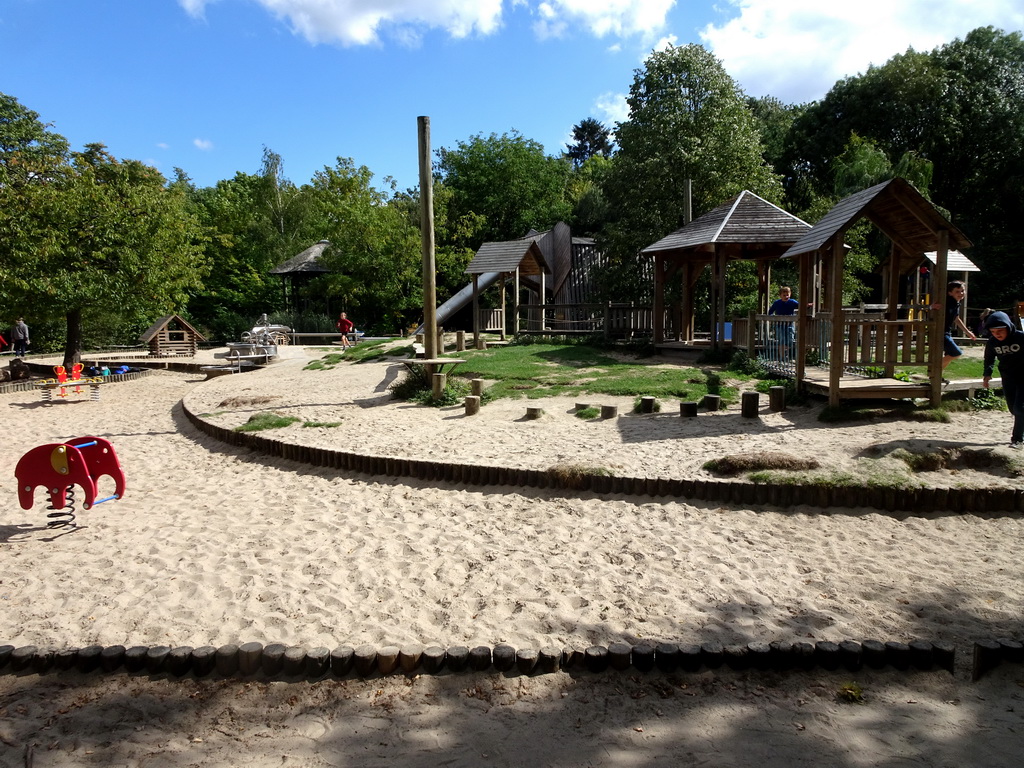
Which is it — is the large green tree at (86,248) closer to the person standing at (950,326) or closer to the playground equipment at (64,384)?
the playground equipment at (64,384)

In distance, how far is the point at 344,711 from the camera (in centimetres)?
359

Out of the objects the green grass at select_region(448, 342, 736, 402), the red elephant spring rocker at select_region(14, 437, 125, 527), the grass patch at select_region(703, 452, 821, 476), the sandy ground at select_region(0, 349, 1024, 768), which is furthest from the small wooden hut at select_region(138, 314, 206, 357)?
the grass patch at select_region(703, 452, 821, 476)

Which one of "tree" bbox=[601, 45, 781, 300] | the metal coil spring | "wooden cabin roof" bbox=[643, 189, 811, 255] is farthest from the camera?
"tree" bbox=[601, 45, 781, 300]

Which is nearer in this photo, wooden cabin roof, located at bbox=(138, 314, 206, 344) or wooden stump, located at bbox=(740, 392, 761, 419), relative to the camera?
wooden stump, located at bbox=(740, 392, 761, 419)

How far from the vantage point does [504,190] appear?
40250 mm

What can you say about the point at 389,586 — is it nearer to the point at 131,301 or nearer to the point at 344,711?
the point at 344,711

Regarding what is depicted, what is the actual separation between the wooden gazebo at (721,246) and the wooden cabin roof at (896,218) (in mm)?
5117

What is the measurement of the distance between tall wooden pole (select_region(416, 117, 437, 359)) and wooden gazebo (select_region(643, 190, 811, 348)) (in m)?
6.52

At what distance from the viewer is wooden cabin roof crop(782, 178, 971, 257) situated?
9539mm

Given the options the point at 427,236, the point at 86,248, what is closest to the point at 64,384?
the point at 86,248

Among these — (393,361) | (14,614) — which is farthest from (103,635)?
(393,361)

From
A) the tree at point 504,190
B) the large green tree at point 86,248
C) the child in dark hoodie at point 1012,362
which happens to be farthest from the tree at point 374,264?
the child in dark hoodie at point 1012,362

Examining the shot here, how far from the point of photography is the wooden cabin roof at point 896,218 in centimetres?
954

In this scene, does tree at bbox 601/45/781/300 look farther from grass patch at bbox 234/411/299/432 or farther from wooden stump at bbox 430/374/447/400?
grass patch at bbox 234/411/299/432
